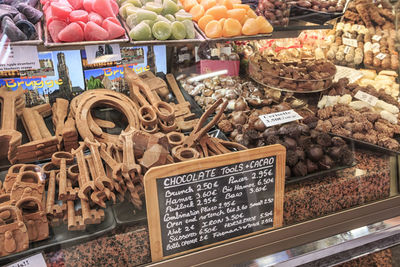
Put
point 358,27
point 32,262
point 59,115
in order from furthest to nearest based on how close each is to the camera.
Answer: point 358,27
point 59,115
point 32,262

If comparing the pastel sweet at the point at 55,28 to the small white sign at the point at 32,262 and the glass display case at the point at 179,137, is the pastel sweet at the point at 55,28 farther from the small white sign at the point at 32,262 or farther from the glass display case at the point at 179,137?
the small white sign at the point at 32,262

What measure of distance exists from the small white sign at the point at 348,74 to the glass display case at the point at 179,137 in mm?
100

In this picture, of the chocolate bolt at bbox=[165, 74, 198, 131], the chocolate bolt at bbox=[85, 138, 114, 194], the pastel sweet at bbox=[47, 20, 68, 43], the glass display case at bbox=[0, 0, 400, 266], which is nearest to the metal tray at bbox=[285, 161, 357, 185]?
the glass display case at bbox=[0, 0, 400, 266]

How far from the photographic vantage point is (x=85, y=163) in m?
1.25

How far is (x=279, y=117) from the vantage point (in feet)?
5.22

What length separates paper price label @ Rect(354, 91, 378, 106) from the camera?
1966 mm

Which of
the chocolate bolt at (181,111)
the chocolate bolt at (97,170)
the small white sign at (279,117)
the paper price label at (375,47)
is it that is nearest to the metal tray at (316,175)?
the small white sign at (279,117)

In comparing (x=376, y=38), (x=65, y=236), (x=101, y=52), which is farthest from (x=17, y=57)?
(x=376, y=38)

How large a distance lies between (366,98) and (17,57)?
68.8 inches

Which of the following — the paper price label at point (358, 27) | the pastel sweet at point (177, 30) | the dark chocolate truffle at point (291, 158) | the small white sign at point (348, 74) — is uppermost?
the pastel sweet at point (177, 30)

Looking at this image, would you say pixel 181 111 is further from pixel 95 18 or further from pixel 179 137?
pixel 95 18

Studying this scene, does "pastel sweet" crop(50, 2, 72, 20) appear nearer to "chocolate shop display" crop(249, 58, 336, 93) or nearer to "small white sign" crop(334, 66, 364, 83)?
"chocolate shop display" crop(249, 58, 336, 93)

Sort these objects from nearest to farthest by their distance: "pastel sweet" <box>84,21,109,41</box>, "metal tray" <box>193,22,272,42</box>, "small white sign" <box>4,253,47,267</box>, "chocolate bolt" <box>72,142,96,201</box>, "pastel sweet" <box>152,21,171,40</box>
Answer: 1. "small white sign" <box>4,253,47,267</box>
2. "chocolate bolt" <box>72,142,96,201</box>
3. "pastel sweet" <box>84,21,109,41</box>
4. "pastel sweet" <box>152,21,171,40</box>
5. "metal tray" <box>193,22,272,42</box>

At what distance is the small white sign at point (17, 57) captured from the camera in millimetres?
1164
